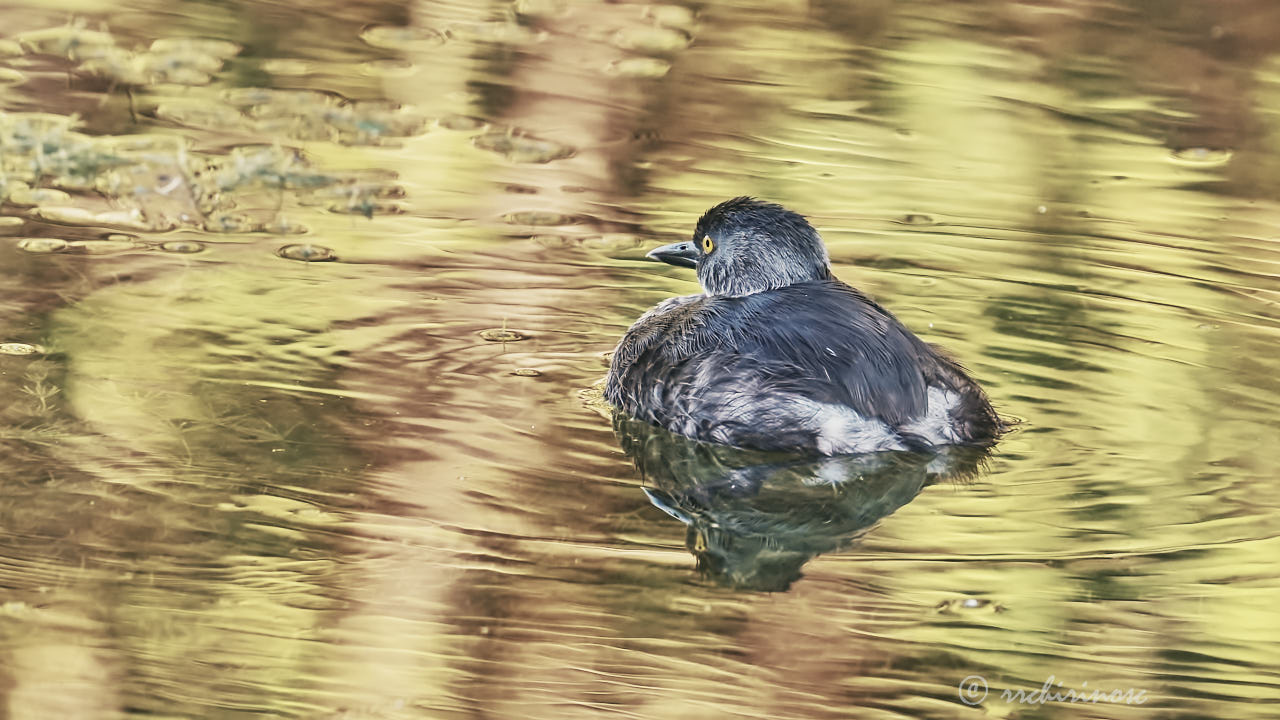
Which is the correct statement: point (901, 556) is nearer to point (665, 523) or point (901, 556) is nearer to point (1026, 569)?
point (1026, 569)

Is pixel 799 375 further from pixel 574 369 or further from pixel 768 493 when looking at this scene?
pixel 574 369

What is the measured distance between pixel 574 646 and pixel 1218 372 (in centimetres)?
331

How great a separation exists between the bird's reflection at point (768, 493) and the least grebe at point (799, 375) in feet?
0.19

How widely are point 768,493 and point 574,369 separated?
1.26m

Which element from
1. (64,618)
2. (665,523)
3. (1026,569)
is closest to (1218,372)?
(1026,569)

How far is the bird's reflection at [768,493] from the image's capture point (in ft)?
18.2

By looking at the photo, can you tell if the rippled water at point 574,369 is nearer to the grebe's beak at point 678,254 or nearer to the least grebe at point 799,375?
the least grebe at point 799,375

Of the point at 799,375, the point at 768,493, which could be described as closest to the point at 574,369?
the point at 799,375

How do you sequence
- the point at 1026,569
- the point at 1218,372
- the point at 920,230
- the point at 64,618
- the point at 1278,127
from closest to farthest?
the point at 64,618, the point at 1026,569, the point at 1218,372, the point at 920,230, the point at 1278,127

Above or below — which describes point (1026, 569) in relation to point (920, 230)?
below

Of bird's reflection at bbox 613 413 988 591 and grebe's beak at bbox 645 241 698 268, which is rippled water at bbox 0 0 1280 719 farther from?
grebe's beak at bbox 645 241 698 268

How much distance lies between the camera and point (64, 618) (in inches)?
191

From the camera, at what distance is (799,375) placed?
6.24 meters

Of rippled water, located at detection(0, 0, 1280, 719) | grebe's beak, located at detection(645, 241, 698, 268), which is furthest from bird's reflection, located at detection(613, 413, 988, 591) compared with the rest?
grebe's beak, located at detection(645, 241, 698, 268)
